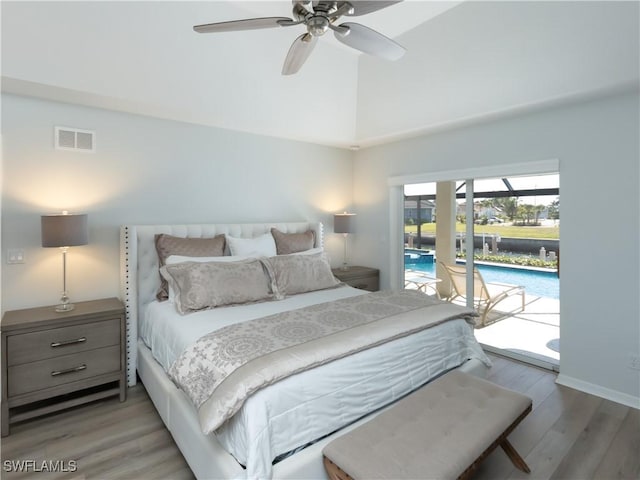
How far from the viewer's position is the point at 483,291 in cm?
380

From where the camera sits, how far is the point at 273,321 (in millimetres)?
2277

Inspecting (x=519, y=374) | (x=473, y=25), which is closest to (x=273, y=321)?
(x=519, y=374)

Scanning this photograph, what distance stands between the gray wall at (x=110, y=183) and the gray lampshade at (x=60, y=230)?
0.39 m

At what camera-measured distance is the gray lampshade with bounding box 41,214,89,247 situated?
249 centimetres

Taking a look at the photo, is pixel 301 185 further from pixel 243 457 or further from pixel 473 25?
pixel 243 457

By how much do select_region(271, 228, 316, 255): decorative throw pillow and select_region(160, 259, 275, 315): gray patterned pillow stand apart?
31.4 inches

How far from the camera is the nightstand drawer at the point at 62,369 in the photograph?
231cm

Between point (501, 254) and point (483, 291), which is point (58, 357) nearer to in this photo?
point (483, 291)

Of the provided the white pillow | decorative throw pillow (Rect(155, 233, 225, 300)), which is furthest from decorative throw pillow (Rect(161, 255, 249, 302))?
the white pillow

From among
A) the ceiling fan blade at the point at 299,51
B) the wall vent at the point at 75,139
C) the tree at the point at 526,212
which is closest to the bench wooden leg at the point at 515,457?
the tree at the point at 526,212

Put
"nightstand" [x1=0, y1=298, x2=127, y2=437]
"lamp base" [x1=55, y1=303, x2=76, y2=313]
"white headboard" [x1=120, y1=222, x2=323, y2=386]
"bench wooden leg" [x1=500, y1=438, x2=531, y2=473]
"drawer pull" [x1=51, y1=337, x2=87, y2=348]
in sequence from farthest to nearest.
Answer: "white headboard" [x1=120, y1=222, x2=323, y2=386], "lamp base" [x1=55, y1=303, x2=76, y2=313], "drawer pull" [x1=51, y1=337, x2=87, y2=348], "nightstand" [x1=0, y1=298, x2=127, y2=437], "bench wooden leg" [x1=500, y1=438, x2=531, y2=473]

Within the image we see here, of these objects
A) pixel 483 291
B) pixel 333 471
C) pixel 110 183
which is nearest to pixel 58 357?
pixel 110 183

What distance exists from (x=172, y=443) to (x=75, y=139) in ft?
8.10

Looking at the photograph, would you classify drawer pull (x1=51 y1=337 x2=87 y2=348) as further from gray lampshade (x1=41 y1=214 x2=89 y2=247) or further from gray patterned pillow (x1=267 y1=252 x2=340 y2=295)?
gray patterned pillow (x1=267 y1=252 x2=340 y2=295)
